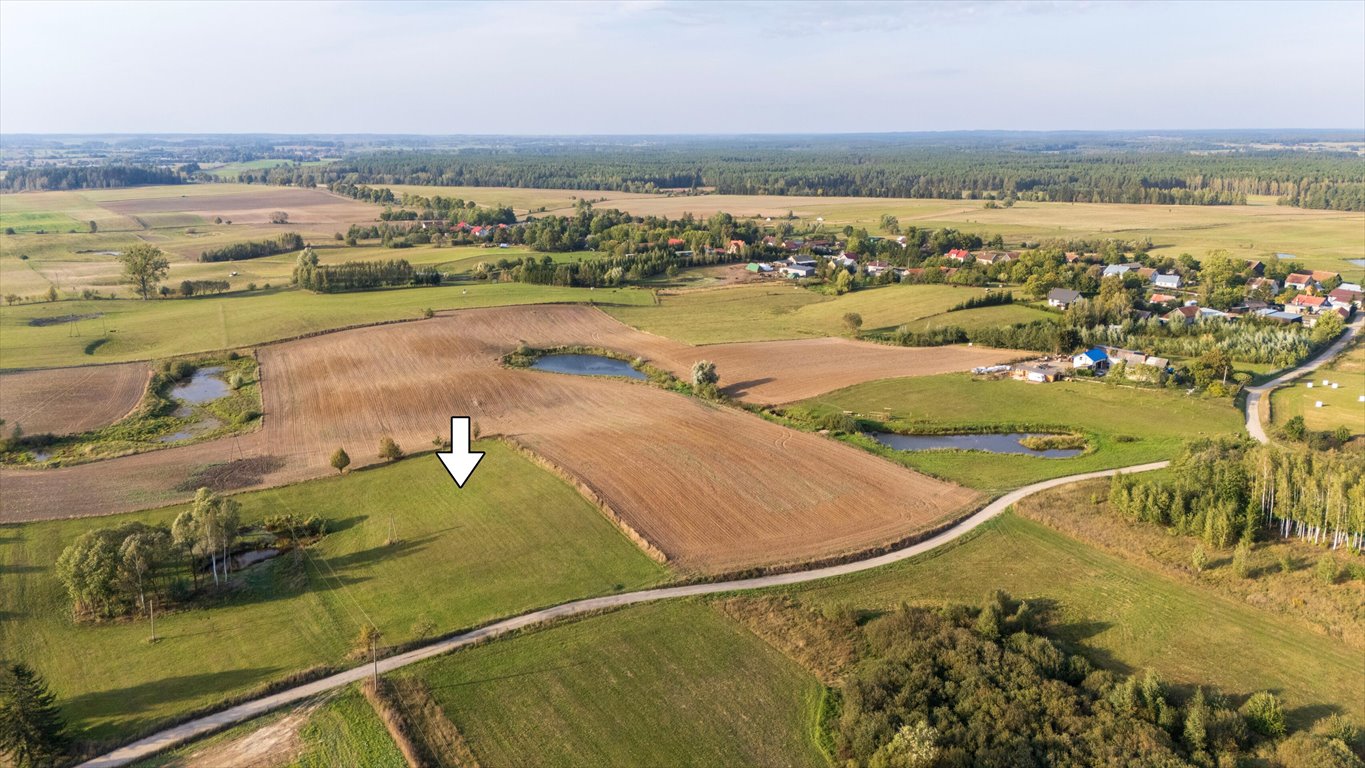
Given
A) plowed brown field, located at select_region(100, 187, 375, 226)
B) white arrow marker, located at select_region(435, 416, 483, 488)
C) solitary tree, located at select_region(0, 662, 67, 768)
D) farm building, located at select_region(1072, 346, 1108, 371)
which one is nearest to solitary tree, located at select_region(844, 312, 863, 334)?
farm building, located at select_region(1072, 346, 1108, 371)

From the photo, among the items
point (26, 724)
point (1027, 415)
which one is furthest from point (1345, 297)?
point (26, 724)

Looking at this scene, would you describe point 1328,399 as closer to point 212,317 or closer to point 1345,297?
point 1345,297

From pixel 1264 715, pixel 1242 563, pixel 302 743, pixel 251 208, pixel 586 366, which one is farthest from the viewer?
pixel 251 208

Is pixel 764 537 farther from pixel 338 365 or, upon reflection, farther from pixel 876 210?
pixel 876 210

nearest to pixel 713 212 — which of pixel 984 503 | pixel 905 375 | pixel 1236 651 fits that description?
pixel 905 375

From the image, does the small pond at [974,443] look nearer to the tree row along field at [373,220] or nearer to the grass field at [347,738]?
the grass field at [347,738]

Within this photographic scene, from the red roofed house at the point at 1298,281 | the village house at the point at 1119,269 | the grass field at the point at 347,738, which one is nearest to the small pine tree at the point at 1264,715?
the grass field at the point at 347,738

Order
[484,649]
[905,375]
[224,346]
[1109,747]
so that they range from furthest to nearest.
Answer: [224,346], [905,375], [484,649], [1109,747]

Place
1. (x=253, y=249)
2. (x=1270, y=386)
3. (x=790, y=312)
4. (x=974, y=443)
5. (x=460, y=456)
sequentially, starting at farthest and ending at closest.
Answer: (x=253, y=249) < (x=790, y=312) < (x=1270, y=386) < (x=974, y=443) < (x=460, y=456)
